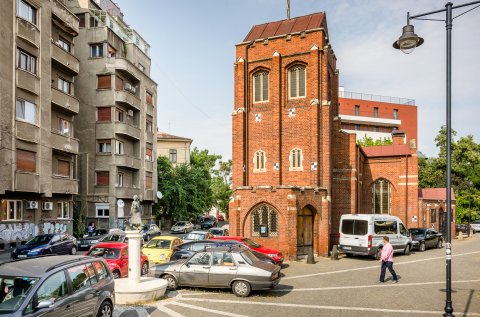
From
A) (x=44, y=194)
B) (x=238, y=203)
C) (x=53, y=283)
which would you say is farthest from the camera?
(x=44, y=194)

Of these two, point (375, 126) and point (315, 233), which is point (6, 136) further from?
point (375, 126)

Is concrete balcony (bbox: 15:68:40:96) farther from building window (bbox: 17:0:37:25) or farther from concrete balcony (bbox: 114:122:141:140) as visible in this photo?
concrete balcony (bbox: 114:122:141:140)

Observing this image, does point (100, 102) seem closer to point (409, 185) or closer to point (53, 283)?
point (409, 185)

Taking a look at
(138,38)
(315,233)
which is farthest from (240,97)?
(138,38)

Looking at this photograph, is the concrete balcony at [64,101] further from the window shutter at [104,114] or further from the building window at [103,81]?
the building window at [103,81]

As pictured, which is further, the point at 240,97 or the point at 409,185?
the point at 409,185

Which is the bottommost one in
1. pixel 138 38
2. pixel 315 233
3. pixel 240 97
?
pixel 315 233

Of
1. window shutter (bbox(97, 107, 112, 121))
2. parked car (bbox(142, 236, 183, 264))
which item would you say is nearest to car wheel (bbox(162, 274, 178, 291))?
parked car (bbox(142, 236, 183, 264))

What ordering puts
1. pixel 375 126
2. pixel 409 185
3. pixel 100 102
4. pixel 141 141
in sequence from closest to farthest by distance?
pixel 409 185, pixel 100 102, pixel 141 141, pixel 375 126

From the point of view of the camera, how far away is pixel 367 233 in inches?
882

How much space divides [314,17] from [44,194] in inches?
893

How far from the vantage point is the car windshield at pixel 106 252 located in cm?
1570

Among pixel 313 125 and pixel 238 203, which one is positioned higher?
pixel 313 125

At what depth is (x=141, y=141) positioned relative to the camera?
43.6 metres
